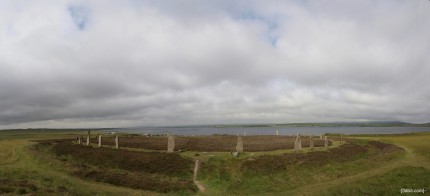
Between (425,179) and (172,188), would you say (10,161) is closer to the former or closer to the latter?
(172,188)

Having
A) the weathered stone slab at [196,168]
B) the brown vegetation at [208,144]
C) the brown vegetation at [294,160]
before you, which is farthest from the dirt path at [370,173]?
the brown vegetation at [208,144]

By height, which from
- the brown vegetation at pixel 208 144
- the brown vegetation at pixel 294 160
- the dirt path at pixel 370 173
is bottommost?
the dirt path at pixel 370 173

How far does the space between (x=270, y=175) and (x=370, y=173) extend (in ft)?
36.5

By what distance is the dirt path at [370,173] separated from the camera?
3325cm

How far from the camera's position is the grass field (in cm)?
3087

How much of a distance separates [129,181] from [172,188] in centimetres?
514

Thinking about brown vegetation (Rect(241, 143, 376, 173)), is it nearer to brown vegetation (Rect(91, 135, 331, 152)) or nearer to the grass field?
the grass field

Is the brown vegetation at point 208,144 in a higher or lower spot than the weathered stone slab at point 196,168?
higher

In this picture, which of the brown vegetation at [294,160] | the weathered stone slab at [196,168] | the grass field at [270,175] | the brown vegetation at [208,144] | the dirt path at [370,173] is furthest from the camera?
the brown vegetation at [208,144]

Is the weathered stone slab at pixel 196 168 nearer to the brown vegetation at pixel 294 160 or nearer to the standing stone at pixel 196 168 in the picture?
the standing stone at pixel 196 168

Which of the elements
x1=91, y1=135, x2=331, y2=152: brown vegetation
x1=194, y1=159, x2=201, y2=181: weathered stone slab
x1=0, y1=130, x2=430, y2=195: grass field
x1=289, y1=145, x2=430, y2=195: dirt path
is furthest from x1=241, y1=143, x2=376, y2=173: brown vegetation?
x1=91, y1=135, x2=331, y2=152: brown vegetation

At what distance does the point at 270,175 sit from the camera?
40.1 meters

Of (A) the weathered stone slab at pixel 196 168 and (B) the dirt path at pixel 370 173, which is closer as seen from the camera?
(B) the dirt path at pixel 370 173

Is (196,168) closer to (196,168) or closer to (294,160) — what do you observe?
(196,168)
